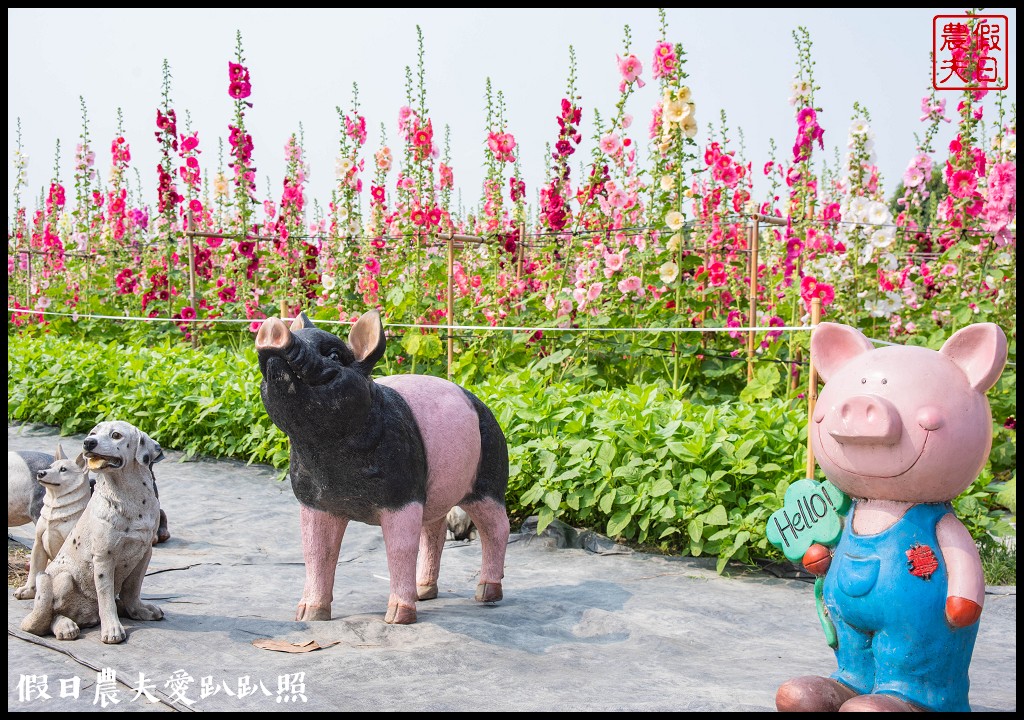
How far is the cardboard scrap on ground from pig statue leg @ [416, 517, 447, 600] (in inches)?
34.3

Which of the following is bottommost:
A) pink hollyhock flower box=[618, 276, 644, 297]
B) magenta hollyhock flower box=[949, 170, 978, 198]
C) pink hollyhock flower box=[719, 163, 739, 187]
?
pink hollyhock flower box=[618, 276, 644, 297]

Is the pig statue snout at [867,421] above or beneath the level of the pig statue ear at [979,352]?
beneath

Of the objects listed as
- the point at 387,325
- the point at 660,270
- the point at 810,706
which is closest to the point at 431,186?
the point at 387,325

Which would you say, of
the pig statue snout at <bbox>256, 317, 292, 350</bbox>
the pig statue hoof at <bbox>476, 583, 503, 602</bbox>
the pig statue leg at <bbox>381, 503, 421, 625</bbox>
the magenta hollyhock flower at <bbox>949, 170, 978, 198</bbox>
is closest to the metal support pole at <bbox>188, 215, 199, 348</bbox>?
the pig statue hoof at <bbox>476, 583, 503, 602</bbox>

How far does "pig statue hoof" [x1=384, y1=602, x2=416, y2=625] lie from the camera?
3768 mm

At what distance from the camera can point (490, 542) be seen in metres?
4.35

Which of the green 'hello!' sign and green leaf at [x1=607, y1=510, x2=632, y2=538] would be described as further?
green leaf at [x1=607, y1=510, x2=632, y2=538]

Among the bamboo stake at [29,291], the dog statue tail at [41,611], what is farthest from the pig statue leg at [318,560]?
the bamboo stake at [29,291]

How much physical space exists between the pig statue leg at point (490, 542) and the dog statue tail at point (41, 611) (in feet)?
5.53

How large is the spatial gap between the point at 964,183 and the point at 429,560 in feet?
14.6

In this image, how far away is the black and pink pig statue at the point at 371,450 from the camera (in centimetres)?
352

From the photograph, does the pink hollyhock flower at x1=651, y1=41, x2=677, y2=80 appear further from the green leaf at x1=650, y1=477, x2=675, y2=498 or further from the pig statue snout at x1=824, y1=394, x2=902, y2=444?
the pig statue snout at x1=824, y1=394, x2=902, y2=444

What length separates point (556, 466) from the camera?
5.41 meters

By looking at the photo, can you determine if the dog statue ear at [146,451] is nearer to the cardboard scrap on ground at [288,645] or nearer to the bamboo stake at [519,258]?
the cardboard scrap on ground at [288,645]
